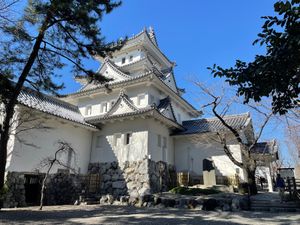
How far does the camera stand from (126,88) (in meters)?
19.2

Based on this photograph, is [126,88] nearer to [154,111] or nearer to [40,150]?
[154,111]

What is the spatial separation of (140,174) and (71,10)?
1026 cm

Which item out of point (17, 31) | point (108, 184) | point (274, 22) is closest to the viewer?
point (274, 22)

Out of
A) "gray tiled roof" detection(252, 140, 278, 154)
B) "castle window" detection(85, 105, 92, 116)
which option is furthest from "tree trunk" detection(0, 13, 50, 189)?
"gray tiled roof" detection(252, 140, 278, 154)

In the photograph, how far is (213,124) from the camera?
19.1m

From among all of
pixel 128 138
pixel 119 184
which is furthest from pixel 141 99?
pixel 119 184

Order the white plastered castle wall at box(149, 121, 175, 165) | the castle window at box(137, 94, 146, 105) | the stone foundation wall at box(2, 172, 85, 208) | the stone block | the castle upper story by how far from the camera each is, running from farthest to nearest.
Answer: the castle window at box(137, 94, 146, 105)
the castle upper story
the white plastered castle wall at box(149, 121, 175, 165)
the stone block
the stone foundation wall at box(2, 172, 85, 208)

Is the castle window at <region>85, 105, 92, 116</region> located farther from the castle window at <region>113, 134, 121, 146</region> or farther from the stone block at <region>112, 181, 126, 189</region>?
the stone block at <region>112, 181, 126, 189</region>

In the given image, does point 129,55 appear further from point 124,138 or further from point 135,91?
point 124,138

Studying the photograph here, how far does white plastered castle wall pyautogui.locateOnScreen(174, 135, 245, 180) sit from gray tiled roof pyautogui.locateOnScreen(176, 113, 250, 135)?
0.64m

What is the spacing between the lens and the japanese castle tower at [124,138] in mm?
14234

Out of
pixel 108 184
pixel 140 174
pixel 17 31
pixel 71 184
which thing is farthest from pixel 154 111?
pixel 17 31

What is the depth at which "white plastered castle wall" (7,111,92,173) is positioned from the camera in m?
13.2

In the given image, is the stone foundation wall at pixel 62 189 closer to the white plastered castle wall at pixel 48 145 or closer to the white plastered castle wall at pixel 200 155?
the white plastered castle wall at pixel 48 145
